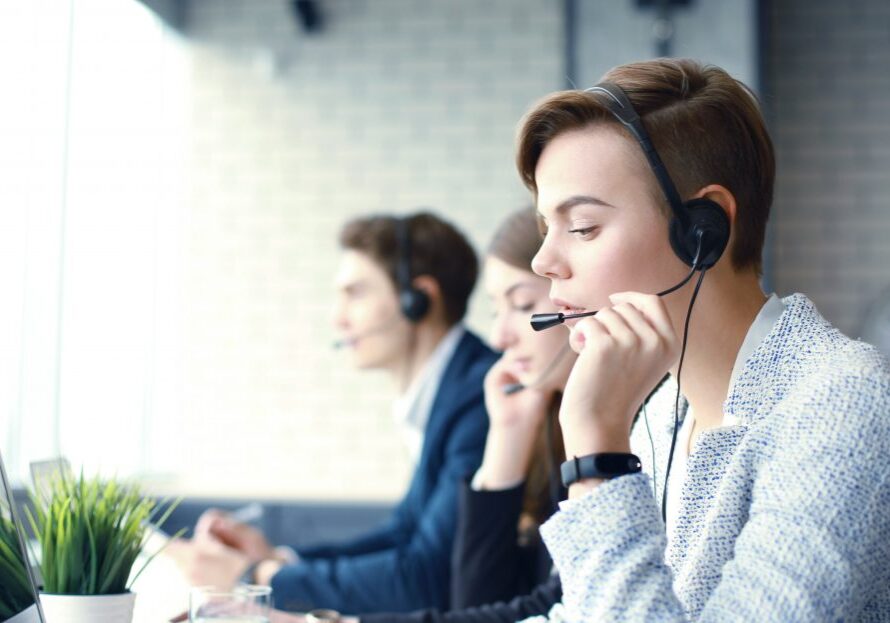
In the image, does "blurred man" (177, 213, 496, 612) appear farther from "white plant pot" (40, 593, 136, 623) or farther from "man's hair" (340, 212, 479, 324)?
"white plant pot" (40, 593, 136, 623)

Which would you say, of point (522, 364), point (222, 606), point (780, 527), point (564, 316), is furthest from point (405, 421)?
point (780, 527)

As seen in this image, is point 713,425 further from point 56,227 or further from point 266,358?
point 266,358

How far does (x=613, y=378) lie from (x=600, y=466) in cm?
10

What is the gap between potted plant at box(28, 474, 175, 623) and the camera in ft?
3.88

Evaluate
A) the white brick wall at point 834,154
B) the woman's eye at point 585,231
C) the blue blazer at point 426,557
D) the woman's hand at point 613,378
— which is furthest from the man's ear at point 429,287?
the white brick wall at point 834,154

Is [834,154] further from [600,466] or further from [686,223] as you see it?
[600,466]

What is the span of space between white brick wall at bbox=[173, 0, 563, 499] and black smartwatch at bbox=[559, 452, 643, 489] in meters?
3.98

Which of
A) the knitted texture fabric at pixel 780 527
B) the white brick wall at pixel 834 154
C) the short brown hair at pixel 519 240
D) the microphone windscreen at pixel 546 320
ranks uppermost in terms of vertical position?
the white brick wall at pixel 834 154

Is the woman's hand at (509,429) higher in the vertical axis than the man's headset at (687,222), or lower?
lower

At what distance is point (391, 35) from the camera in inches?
204

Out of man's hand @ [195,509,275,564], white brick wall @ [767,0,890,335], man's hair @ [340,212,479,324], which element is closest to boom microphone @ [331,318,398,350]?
man's hair @ [340,212,479,324]

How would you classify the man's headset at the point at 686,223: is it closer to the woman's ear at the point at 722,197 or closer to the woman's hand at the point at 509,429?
the woman's ear at the point at 722,197

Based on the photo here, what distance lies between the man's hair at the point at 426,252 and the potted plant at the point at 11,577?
6.87ft

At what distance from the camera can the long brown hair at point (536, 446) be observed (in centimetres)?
224
